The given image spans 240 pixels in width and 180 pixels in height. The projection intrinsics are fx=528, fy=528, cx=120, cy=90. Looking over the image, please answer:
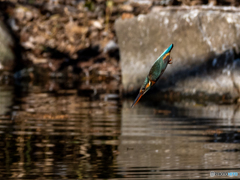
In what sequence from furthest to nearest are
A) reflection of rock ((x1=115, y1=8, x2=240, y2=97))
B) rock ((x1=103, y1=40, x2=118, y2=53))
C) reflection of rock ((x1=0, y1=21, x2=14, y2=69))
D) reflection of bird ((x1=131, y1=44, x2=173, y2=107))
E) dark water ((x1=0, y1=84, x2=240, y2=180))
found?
rock ((x1=103, y1=40, x2=118, y2=53))
reflection of rock ((x1=0, y1=21, x2=14, y2=69))
reflection of rock ((x1=115, y1=8, x2=240, y2=97))
dark water ((x1=0, y1=84, x2=240, y2=180))
reflection of bird ((x1=131, y1=44, x2=173, y2=107))

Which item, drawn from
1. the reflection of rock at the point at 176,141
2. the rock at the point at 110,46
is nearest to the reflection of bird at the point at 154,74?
the reflection of rock at the point at 176,141

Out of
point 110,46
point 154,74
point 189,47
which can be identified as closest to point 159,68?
point 154,74

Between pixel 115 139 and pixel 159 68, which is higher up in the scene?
pixel 159 68

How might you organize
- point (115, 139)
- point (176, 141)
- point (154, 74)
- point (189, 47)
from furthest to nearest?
point (189, 47)
point (115, 139)
point (176, 141)
point (154, 74)

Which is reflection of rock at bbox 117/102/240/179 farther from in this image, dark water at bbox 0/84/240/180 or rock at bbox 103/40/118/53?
rock at bbox 103/40/118/53

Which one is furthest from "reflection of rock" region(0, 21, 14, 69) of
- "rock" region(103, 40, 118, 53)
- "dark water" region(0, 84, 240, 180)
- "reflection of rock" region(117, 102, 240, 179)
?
"reflection of rock" region(117, 102, 240, 179)

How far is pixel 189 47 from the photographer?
290 inches

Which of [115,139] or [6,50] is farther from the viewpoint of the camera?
[6,50]

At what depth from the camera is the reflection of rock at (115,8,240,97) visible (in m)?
7.21

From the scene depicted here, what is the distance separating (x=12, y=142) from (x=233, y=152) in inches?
69.8

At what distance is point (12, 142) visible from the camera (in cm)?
433

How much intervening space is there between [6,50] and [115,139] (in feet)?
22.3

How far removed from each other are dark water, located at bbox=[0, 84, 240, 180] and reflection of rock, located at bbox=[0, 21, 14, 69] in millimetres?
3362

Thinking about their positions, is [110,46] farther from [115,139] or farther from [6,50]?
[115,139]
